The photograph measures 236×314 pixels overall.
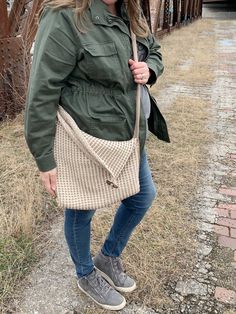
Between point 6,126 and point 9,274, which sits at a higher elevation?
point 9,274

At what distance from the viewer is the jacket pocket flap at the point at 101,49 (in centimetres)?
157

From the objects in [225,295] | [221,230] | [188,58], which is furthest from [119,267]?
[188,58]

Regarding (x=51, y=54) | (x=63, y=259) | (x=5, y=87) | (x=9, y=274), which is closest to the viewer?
(x=51, y=54)

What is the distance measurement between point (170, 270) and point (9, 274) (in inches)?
36.7

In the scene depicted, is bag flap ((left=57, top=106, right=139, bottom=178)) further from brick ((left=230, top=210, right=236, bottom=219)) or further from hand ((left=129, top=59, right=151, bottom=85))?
brick ((left=230, top=210, right=236, bottom=219))

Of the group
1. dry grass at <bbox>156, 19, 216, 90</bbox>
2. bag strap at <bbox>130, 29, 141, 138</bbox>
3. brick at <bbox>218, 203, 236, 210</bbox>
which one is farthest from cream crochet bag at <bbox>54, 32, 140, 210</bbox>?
dry grass at <bbox>156, 19, 216, 90</bbox>

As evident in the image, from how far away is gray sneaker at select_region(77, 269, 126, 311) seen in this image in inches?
86.9

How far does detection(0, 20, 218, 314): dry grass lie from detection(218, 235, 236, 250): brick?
187 millimetres

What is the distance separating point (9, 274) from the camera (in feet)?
7.79

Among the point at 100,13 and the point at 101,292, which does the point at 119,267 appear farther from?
the point at 100,13

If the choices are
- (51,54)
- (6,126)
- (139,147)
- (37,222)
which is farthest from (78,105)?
(6,126)

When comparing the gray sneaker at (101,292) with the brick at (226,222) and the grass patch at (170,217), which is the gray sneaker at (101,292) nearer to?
the grass patch at (170,217)

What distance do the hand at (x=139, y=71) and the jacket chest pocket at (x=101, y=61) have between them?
0.33 feet

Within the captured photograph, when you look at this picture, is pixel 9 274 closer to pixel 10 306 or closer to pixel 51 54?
pixel 10 306
